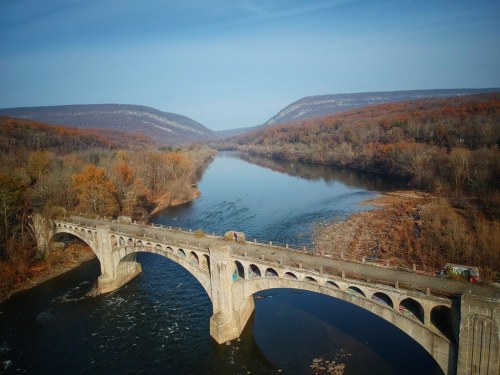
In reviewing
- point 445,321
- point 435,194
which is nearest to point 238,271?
point 445,321

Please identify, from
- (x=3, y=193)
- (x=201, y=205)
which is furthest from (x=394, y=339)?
(x=201, y=205)

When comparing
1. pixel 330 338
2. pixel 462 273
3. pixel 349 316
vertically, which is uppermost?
pixel 462 273

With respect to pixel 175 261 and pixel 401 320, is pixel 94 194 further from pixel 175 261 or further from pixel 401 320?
pixel 401 320

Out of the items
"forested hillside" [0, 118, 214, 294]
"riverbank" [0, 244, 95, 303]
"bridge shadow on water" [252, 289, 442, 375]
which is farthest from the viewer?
"forested hillside" [0, 118, 214, 294]

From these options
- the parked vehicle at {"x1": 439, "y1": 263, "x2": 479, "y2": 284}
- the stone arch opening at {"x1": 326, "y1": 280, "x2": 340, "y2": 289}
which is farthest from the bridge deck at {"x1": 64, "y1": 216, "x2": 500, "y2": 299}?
the stone arch opening at {"x1": 326, "y1": 280, "x2": 340, "y2": 289}

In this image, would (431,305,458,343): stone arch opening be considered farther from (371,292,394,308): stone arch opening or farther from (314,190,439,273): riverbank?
(314,190,439,273): riverbank

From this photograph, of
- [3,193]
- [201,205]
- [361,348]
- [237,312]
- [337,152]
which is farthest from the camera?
[337,152]

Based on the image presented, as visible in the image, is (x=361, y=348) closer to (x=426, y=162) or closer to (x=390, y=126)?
(x=426, y=162)
